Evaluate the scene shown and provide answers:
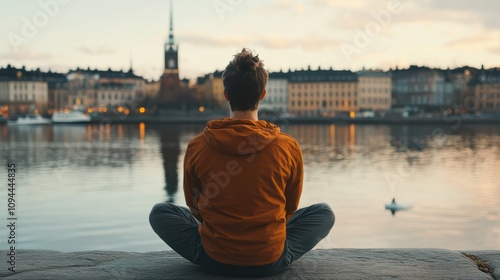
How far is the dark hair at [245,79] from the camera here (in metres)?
3.24

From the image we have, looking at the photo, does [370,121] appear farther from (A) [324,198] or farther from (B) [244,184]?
(B) [244,184]

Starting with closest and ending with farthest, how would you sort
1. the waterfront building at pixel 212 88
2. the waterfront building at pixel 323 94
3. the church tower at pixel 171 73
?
the church tower at pixel 171 73, the waterfront building at pixel 212 88, the waterfront building at pixel 323 94

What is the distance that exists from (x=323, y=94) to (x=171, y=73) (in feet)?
89.3

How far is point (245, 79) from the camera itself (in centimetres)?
325

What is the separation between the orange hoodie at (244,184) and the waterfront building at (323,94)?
124 m

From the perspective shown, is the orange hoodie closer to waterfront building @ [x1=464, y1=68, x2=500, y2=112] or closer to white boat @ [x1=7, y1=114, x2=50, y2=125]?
white boat @ [x1=7, y1=114, x2=50, y2=125]

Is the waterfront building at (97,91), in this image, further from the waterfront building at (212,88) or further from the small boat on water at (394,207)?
the small boat on water at (394,207)

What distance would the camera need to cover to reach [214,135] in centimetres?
329

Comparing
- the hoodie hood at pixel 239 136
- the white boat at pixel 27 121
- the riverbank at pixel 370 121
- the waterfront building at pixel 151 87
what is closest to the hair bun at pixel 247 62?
the hoodie hood at pixel 239 136

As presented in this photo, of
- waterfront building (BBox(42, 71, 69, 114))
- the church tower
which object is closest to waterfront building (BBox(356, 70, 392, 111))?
the church tower

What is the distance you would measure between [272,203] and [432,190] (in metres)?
15.5

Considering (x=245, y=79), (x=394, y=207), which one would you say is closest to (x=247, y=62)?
(x=245, y=79)

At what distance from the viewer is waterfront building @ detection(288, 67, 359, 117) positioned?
421ft

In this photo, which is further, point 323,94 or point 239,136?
point 323,94
